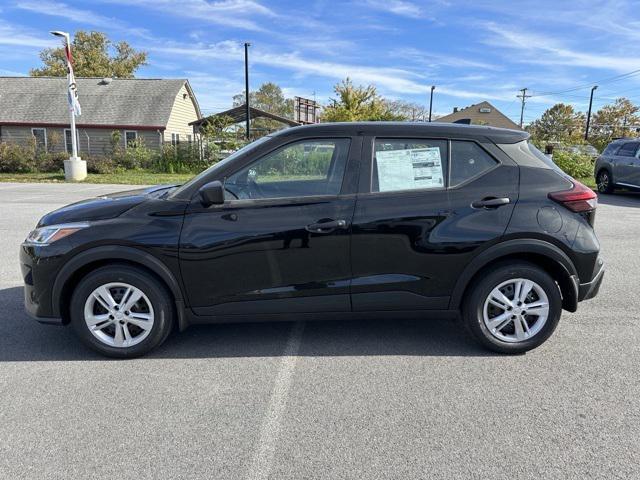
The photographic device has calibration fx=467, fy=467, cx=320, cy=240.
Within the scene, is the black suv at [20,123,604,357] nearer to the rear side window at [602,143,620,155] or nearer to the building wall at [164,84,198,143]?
the rear side window at [602,143,620,155]

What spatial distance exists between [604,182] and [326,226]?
612 inches

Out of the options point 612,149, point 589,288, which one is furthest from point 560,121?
point 589,288

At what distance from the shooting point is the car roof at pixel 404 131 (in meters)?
3.56

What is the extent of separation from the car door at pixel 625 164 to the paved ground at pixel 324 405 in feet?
40.1

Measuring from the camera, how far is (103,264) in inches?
137

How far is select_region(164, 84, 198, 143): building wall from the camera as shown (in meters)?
31.8

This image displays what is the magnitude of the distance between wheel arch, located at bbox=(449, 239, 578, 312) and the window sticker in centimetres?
65

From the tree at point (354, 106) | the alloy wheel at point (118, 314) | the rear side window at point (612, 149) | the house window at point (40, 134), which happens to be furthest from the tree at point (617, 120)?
the alloy wheel at point (118, 314)

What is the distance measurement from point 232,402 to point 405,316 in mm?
1451

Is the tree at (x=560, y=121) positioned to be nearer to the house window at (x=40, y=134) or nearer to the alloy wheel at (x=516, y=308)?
the house window at (x=40, y=134)

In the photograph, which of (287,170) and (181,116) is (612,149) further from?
(181,116)

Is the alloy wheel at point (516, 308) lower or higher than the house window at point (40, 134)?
lower

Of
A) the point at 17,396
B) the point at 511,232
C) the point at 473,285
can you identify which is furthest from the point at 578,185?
the point at 17,396

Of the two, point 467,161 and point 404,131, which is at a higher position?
point 404,131
